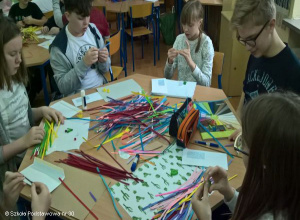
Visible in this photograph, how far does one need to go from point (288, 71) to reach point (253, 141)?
34.8 inches

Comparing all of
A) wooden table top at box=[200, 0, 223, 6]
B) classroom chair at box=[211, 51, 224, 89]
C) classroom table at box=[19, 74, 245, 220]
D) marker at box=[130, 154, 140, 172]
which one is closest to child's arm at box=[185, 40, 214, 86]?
classroom chair at box=[211, 51, 224, 89]

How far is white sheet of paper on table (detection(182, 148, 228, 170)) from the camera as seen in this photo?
1.50 m

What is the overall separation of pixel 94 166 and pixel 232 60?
8.73 ft

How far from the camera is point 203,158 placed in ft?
5.07

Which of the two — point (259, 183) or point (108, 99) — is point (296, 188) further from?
point (108, 99)

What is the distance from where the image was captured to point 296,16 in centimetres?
280

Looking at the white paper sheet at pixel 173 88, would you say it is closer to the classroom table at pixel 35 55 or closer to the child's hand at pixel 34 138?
the child's hand at pixel 34 138

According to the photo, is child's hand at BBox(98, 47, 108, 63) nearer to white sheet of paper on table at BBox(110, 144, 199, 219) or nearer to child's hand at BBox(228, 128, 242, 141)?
white sheet of paper on table at BBox(110, 144, 199, 219)

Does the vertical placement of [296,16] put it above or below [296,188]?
above

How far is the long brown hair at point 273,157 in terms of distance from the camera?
2.79 ft

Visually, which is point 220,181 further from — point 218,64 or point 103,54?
point 218,64

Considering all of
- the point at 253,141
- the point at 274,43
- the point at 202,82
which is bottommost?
the point at 202,82

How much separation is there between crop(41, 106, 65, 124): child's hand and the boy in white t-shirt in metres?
0.47

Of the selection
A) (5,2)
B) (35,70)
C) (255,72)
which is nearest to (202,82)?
(255,72)
